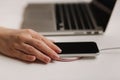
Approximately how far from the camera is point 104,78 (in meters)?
0.65

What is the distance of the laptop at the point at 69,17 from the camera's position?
0.88 metres

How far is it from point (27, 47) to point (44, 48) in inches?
2.0

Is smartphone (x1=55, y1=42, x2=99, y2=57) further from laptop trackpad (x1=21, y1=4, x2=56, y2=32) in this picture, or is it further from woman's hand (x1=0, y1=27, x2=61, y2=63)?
laptop trackpad (x1=21, y1=4, x2=56, y2=32)

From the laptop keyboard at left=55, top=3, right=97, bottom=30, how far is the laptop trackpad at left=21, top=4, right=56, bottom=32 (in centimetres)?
3

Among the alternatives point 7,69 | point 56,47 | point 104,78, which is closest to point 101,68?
point 104,78

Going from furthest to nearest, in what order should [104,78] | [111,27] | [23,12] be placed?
[23,12], [111,27], [104,78]

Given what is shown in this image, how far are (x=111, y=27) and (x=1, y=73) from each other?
1.56 feet


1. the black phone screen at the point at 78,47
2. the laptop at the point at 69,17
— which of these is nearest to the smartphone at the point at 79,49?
the black phone screen at the point at 78,47

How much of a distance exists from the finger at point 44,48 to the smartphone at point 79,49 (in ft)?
0.08

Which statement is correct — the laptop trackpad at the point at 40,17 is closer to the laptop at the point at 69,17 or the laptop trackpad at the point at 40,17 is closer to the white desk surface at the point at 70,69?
the laptop at the point at 69,17

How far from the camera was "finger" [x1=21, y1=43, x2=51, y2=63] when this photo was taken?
2.27 feet

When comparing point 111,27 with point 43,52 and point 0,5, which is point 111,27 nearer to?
point 43,52

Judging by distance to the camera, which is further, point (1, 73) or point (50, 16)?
point (50, 16)

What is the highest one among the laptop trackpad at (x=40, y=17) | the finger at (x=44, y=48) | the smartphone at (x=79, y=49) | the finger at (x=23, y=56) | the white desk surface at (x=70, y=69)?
the finger at (x=44, y=48)
